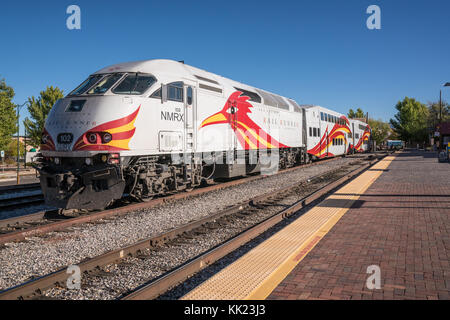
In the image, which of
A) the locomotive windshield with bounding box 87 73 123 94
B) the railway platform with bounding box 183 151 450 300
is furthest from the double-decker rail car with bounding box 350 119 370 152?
the locomotive windshield with bounding box 87 73 123 94

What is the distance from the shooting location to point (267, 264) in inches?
195

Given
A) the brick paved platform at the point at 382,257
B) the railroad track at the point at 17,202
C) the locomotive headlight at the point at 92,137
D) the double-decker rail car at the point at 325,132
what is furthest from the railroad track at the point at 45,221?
the double-decker rail car at the point at 325,132

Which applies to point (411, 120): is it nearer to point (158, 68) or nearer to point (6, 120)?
point (6, 120)

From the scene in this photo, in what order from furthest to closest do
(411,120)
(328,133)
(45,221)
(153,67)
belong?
(411,120) → (328,133) → (153,67) → (45,221)

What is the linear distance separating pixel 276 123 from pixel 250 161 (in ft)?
11.2

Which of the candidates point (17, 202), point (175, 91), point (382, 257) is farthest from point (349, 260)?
point (17, 202)

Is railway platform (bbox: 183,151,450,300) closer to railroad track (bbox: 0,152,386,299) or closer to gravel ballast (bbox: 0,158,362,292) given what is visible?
railroad track (bbox: 0,152,386,299)

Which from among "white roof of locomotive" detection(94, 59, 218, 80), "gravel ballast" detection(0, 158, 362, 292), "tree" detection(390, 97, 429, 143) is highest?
"tree" detection(390, 97, 429, 143)

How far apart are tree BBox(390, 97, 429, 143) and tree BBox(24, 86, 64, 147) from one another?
68.1 m

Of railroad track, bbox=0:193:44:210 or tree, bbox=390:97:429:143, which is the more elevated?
tree, bbox=390:97:429:143

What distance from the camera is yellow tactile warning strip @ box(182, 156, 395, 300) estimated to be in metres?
4.07

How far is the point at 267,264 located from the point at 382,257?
178 cm
